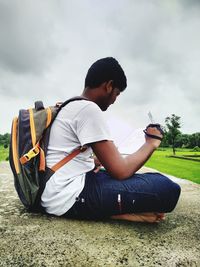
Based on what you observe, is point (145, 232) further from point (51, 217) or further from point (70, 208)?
point (51, 217)

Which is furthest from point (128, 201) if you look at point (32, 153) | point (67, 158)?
point (32, 153)

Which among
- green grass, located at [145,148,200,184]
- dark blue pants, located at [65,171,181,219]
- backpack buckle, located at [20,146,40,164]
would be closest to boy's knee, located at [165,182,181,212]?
dark blue pants, located at [65,171,181,219]

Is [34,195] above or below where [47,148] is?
below

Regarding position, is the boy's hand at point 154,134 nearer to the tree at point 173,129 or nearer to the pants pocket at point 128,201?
the pants pocket at point 128,201

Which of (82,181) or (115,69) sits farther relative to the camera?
(115,69)

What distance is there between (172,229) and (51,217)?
110 cm

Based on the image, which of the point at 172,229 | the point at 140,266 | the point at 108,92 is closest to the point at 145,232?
the point at 172,229

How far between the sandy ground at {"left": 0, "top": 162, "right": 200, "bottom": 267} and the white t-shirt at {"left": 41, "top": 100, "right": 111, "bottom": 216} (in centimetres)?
23

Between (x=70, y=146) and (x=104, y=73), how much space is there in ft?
2.40

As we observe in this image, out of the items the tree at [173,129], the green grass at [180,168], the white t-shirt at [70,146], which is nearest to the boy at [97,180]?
the white t-shirt at [70,146]

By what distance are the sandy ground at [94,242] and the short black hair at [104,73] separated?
1271 mm

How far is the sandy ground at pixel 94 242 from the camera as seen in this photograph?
162 cm

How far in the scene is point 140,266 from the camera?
1577 millimetres

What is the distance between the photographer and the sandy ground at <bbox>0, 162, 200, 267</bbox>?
5.31 feet
